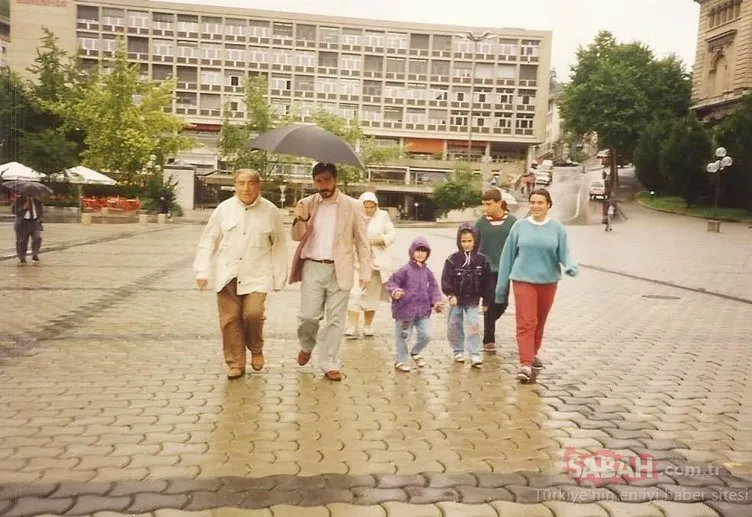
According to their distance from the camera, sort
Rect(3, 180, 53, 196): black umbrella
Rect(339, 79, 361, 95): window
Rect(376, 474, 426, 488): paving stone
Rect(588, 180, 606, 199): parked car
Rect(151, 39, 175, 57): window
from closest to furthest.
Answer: Rect(376, 474, 426, 488): paving stone, Rect(3, 180, 53, 196): black umbrella, Rect(588, 180, 606, 199): parked car, Rect(151, 39, 175, 57): window, Rect(339, 79, 361, 95): window

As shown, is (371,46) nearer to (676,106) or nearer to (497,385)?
(676,106)

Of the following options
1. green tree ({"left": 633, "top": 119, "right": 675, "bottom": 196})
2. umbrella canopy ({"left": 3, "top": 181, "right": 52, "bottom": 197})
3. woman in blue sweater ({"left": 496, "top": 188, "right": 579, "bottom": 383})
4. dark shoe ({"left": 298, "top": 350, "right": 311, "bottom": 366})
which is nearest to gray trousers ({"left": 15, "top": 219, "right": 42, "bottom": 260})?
umbrella canopy ({"left": 3, "top": 181, "right": 52, "bottom": 197})

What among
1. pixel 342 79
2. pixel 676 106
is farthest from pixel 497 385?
pixel 342 79

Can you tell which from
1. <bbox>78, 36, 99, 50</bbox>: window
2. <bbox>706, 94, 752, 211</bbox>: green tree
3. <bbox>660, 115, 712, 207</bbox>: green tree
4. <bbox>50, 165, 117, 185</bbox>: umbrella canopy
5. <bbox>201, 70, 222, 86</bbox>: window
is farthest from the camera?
<bbox>201, 70, 222, 86</bbox>: window

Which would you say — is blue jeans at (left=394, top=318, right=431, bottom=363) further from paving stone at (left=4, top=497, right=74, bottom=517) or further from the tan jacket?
paving stone at (left=4, top=497, right=74, bottom=517)

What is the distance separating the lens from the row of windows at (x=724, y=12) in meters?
52.8

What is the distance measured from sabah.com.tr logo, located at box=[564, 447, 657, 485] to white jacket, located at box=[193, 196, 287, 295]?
9.49ft

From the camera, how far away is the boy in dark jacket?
7066mm

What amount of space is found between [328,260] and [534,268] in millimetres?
1852

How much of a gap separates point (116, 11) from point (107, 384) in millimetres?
71098

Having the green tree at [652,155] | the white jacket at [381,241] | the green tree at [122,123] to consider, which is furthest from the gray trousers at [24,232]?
the green tree at [652,155]

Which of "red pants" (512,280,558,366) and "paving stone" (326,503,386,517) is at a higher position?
"red pants" (512,280,558,366)

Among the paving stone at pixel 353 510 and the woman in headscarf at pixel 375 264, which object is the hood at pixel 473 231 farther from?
the paving stone at pixel 353 510

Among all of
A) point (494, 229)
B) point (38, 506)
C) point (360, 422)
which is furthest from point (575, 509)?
point (494, 229)
